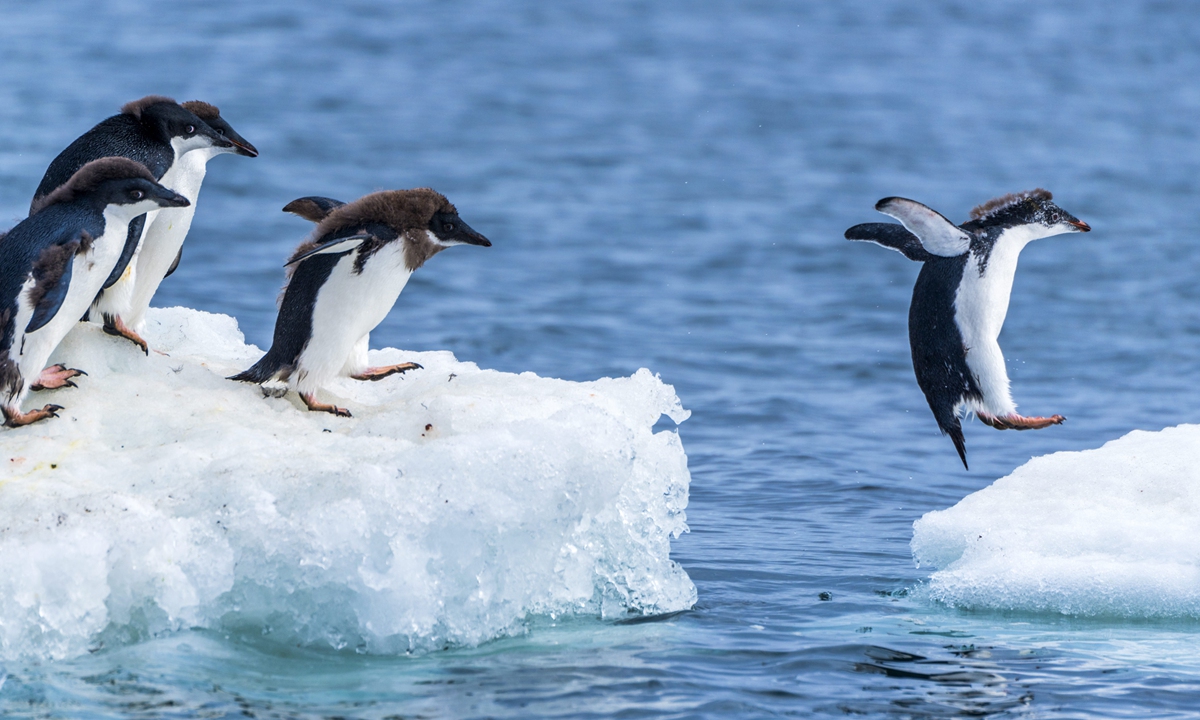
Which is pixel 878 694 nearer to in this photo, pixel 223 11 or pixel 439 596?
pixel 439 596

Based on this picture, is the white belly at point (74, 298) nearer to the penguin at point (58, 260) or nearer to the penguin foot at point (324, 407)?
the penguin at point (58, 260)

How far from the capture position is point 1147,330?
538 inches

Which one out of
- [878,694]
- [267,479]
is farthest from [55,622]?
[878,694]

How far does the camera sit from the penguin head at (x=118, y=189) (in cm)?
469

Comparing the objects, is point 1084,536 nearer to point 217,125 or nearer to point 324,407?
point 324,407

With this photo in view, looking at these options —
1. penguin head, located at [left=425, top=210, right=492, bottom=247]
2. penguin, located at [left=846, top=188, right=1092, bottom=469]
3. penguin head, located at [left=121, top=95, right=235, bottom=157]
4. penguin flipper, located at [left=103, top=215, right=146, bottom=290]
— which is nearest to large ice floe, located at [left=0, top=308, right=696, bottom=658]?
penguin flipper, located at [left=103, top=215, right=146, bottom=290]

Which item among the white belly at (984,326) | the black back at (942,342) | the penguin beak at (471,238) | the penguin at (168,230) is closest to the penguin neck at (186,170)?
the penguin at (168,230)

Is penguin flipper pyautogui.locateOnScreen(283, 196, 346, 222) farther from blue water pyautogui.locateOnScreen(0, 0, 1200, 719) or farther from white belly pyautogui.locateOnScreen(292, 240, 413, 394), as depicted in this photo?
blue water pyautogui.locateOnScreen(0, 0, 1200, 719)

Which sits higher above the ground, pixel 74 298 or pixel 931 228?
pixel 931 228

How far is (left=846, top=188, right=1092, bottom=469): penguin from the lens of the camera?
18.4 ft

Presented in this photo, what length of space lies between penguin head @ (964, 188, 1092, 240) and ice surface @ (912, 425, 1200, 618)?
1.01 m

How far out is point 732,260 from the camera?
1684 cm

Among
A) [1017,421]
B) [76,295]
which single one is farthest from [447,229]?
[1017,421]

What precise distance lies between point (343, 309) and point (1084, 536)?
2.85m
